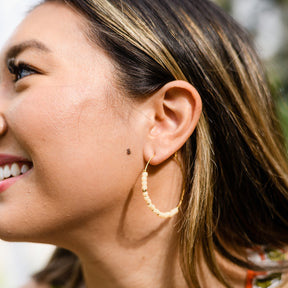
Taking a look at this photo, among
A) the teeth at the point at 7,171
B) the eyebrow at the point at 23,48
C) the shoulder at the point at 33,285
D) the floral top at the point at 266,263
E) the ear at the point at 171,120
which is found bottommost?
the shoulder at the point at 33,285

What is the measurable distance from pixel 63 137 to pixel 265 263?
1.17m

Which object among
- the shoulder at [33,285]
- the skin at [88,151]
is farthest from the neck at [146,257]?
the shoulder at [33,285]

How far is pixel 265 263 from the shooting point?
1.91 m

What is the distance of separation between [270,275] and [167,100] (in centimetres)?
99

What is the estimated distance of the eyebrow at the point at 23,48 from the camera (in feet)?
5.64

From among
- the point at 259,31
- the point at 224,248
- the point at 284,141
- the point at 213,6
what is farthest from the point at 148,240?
the point at 259,31

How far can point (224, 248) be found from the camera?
6.40 feet

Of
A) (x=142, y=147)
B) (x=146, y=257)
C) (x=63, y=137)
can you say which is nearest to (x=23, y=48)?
(x=63, y=137)

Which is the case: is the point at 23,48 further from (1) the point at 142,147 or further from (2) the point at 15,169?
(1) the point at 142,147

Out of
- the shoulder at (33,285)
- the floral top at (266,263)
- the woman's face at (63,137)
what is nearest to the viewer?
the woman's face at (63,137)

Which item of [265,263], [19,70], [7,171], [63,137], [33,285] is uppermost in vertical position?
[19,70]

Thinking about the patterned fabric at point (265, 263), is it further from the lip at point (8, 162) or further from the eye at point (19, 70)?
the eye at point (19, 70)

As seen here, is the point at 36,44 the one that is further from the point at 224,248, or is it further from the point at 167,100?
the point at 224,248

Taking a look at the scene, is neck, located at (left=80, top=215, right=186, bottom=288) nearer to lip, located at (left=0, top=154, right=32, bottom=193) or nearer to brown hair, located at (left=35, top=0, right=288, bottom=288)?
brown hair, located at (left=35, top=0, right=288, bottom=288)
